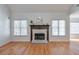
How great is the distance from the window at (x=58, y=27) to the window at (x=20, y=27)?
242 centimetres

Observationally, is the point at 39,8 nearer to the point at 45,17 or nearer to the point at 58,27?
the point at 45,17

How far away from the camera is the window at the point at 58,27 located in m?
13.3

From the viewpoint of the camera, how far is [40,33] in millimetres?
13016

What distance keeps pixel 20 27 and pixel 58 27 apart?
3202mm

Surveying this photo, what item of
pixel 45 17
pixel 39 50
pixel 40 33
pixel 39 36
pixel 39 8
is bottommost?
pixel 39 50

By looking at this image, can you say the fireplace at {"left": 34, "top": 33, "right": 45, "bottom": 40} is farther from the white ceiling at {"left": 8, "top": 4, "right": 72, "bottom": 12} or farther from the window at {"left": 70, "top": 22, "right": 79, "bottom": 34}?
the window at {"left": 70, "top": 22, "right": 79, "bottom": 34}

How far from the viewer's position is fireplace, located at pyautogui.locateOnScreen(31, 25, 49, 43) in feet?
42.4

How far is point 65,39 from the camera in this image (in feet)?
43.4

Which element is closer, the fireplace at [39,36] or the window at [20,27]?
the fireplace at [39,36]

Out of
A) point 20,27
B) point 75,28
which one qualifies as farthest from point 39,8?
point 75,28

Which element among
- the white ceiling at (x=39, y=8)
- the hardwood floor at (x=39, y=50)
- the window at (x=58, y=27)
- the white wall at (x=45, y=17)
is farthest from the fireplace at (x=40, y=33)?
the hardwood floor at (x=39, y=50)

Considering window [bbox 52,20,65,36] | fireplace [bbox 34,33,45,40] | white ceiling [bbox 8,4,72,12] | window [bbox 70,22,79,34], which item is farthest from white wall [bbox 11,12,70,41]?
window [bbox 70,22,79,34]

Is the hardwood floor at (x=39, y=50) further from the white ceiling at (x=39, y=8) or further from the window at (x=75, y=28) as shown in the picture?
the window at (x=75, y=28)

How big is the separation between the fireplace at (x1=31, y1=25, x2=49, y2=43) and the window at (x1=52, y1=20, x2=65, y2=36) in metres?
0.67
